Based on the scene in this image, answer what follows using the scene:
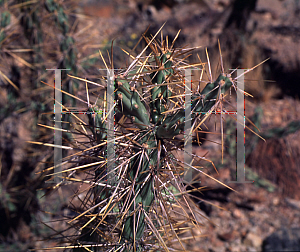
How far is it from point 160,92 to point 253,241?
7.42ft

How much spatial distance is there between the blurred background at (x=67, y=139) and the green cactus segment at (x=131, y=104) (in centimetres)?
43

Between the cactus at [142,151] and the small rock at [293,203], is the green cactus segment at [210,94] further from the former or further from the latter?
the small rock at [293,203]

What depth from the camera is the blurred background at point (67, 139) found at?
235cm

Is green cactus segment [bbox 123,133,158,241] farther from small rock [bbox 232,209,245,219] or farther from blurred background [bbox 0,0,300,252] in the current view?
small rock [bbox 232,209,245,219]

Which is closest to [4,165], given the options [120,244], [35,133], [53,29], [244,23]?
[35,133]

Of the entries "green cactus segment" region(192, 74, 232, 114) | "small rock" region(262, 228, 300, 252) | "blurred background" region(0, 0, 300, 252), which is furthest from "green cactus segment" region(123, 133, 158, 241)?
"small rock" region(262, 228, 300, 252)

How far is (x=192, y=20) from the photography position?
660 cm

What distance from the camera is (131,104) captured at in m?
0.89

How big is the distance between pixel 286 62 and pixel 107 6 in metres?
5.19

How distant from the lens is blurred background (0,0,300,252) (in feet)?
7.71

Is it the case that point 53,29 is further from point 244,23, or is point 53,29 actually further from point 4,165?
point 244,23

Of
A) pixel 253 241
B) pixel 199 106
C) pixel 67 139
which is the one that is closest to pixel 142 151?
pixel 199 106

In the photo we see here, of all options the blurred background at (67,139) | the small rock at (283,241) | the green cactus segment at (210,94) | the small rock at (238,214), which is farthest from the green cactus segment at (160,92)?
the small rock at (238,214)

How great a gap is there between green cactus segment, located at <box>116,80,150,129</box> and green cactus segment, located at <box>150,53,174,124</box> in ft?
0.16
